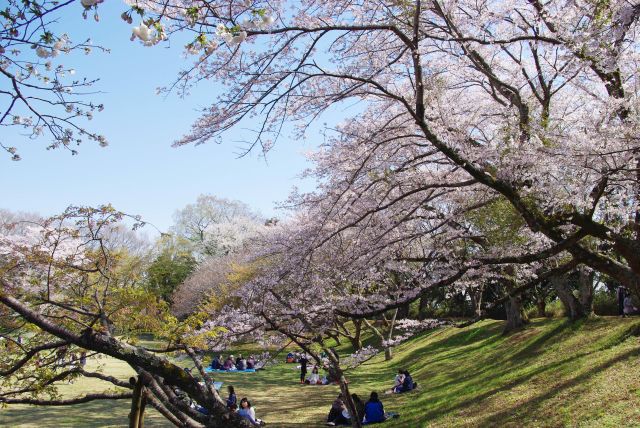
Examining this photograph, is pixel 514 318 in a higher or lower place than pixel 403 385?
higher

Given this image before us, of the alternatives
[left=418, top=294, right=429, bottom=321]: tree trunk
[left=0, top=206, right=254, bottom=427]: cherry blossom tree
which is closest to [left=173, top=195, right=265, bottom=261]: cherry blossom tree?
[left=418, top=294, right=429, bottom=321]: tree trunk

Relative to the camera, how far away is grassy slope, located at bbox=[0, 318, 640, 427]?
7527 millimetres

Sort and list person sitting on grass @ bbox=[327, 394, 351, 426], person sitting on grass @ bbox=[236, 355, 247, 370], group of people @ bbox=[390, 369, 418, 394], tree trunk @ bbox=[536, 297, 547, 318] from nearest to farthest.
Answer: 1. person sitting on grass @ bbox=[327, 394, 351, 426]
2. group of people @ bbox=[390, 369, 418, 394]
3. tree trunk @ bbox=[536, 297, 547, 318]
4. person sitting on grass @ bbox=[236, 355, 247, 370]

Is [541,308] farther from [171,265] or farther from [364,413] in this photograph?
[171,265]

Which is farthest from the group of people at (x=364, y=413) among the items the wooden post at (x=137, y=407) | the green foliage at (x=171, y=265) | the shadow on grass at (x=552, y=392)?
the green foliage at (x=171, y=265)

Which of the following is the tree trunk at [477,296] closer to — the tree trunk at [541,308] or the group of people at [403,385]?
the tree trunk at [541,308]

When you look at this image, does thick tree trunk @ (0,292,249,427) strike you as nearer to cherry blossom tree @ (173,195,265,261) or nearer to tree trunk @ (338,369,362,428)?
tree trunk @ (338,369,362,428)

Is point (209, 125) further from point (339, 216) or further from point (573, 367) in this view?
point (573, 367)

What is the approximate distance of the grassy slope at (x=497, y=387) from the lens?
753 cm

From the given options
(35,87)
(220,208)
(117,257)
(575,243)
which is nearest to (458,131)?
(575,243)

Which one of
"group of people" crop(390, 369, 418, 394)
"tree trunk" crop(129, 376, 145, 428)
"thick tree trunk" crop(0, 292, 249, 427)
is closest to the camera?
"tree trunk" crop(129, 376, 145, 428)

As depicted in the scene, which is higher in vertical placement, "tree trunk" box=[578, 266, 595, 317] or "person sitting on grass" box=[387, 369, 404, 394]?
"tree trunk" box=[578, 266, 595, 317]

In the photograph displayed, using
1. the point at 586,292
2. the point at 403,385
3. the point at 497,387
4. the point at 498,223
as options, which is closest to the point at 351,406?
the point at 497,387

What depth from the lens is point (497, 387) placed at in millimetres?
10000
